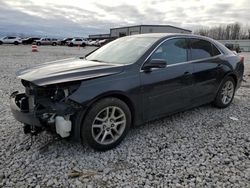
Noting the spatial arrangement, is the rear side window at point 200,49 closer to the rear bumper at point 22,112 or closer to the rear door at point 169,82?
the rear door at point 169,82

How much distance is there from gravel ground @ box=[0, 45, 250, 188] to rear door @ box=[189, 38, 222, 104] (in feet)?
1.97

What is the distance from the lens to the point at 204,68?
4.62 metres

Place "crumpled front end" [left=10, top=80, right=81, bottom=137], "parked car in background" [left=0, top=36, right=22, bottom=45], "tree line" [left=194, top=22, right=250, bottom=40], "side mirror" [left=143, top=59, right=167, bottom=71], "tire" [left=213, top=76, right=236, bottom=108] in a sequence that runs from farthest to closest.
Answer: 1. "tree line" [left=194, top=22, right=250, bottom=40]
2. "parked car in background" [left=0, top=36, right=22, bottom=45]
3. "tire" [left=213, top=76, right=236, bottom=108]
4. "side mirror" [left=143, top=59, right=167, bottom=71]
5. "crumpled front end" [left=10, top=80, right=81, bottom=137]

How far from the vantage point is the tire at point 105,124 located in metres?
3.18

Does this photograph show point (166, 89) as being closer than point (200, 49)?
Yes

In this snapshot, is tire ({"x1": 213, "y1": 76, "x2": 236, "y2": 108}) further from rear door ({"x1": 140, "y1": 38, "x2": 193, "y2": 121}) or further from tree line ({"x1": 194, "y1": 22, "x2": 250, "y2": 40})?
tree line ({"x1": 194, "y1": 22, "x2": 250, "y2": 40})

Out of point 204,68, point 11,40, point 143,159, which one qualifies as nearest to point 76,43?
point 11,40

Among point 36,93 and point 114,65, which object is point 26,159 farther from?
point 114,65

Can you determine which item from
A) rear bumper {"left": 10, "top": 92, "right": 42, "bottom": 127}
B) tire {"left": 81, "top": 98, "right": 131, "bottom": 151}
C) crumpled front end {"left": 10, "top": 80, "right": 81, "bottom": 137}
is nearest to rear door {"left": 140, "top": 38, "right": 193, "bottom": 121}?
tire {"left": 81, "top": 98, "right": 131, "bottom": 151}

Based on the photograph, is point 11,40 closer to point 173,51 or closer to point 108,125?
point 173,51

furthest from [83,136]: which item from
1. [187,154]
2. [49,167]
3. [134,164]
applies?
[187,154]

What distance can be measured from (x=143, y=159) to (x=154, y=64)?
4.45ft

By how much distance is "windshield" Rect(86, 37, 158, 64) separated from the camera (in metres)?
3.84

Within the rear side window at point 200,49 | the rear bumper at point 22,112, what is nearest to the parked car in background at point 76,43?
the rear side window at point 200,49
